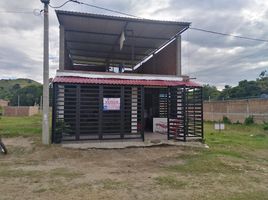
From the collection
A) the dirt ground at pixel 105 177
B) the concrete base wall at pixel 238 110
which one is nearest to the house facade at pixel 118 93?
the dirt ground at pixel 105 177

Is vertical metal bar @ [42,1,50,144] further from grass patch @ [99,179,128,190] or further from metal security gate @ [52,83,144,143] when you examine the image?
grass patch @ [99,179,128,190]

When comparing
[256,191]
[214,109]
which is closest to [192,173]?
[256,191]

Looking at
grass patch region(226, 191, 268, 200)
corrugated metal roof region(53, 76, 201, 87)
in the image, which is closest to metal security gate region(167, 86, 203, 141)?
corrugated metal roof region(53, 76, 201, 87)

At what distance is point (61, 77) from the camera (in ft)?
41.0

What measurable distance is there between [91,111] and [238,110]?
20162 millimetres

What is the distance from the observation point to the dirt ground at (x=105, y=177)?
5.93 m

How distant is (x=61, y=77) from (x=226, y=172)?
26.0ft

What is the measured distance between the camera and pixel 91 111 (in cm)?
1256

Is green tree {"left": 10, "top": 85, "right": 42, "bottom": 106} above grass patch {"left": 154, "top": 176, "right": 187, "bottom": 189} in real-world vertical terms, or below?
above

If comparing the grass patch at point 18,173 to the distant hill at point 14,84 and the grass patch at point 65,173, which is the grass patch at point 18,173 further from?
the distant hill at point 14,84

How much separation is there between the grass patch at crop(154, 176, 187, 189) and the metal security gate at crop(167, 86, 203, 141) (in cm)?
529

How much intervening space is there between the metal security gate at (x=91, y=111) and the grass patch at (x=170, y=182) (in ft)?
17.1

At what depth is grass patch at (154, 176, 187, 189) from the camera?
658cm

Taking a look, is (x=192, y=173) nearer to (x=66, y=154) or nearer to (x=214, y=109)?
(x=66, y=154)
